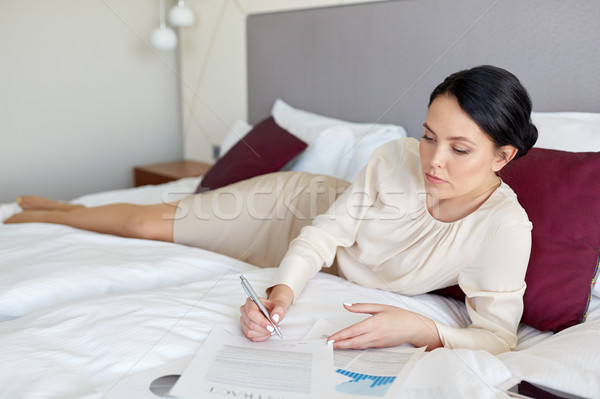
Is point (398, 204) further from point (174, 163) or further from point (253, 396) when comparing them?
point (174, 163)

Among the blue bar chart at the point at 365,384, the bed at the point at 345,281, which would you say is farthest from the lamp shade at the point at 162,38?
the blue bar chart at the point at 365,384

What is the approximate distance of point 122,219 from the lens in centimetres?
157

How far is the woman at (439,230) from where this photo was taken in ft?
3.18

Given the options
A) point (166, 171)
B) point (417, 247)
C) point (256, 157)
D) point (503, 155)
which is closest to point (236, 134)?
point (256, 157)

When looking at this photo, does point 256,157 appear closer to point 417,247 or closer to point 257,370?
point 417,247

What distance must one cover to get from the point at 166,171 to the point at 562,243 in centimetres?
216

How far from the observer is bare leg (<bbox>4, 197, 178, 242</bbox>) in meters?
1.53

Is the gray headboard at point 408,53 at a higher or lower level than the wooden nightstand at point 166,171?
higher

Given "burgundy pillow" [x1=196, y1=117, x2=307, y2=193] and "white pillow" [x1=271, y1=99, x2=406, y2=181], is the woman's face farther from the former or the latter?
"burgundy pillow" [x1=196, y1=117, x2=307, y2=193]

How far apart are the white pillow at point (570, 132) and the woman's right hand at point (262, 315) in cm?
83

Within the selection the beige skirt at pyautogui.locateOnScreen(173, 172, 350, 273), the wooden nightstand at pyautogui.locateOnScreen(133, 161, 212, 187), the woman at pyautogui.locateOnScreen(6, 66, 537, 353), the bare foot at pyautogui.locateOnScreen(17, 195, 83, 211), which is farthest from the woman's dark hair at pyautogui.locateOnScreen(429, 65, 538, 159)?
the wooden nightstand at pyautogui.locateOnScreen(133, 161, 212, 187)

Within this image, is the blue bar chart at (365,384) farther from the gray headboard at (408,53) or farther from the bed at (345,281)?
the gray headboard at (408,53)

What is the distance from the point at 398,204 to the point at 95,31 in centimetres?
223

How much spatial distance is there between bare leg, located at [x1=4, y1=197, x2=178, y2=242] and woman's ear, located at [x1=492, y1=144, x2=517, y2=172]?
930mm
